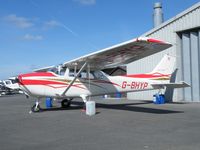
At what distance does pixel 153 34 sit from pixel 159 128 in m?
14.4

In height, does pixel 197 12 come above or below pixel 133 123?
above

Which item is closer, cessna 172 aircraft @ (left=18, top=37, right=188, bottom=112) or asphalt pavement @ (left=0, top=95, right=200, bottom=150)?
asphalt pavement @ (left=0, top=95, right=200, bottom=150)

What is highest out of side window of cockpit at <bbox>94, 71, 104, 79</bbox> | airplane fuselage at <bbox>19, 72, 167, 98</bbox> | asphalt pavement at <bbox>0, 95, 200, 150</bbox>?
side window of cockpit at <bbox>94, 71, 104, 79</bbox>

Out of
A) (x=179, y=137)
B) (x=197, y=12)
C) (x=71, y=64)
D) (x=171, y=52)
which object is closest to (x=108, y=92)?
(x=71, y=64)

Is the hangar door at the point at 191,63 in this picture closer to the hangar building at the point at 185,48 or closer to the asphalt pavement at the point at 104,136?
the hangar building at the point at 185,48

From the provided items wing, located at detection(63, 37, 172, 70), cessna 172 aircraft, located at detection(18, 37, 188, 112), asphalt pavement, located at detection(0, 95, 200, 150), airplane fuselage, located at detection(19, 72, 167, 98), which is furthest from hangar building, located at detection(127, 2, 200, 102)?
asphalt pavement, located at detection(0, 95, 200, 150)

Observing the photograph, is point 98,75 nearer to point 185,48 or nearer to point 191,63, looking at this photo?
point 191,63

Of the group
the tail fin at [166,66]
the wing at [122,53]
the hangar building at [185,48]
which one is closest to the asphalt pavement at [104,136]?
the wing at [122,53]

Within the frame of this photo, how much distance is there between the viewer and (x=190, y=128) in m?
8.83

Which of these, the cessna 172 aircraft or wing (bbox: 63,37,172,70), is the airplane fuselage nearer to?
the cessna 172 aircraft

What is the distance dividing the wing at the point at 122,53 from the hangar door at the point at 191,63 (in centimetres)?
590

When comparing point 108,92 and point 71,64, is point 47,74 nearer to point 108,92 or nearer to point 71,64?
point 71,64

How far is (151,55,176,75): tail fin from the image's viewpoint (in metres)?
18.7

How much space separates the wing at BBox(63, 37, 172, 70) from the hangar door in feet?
19.3
